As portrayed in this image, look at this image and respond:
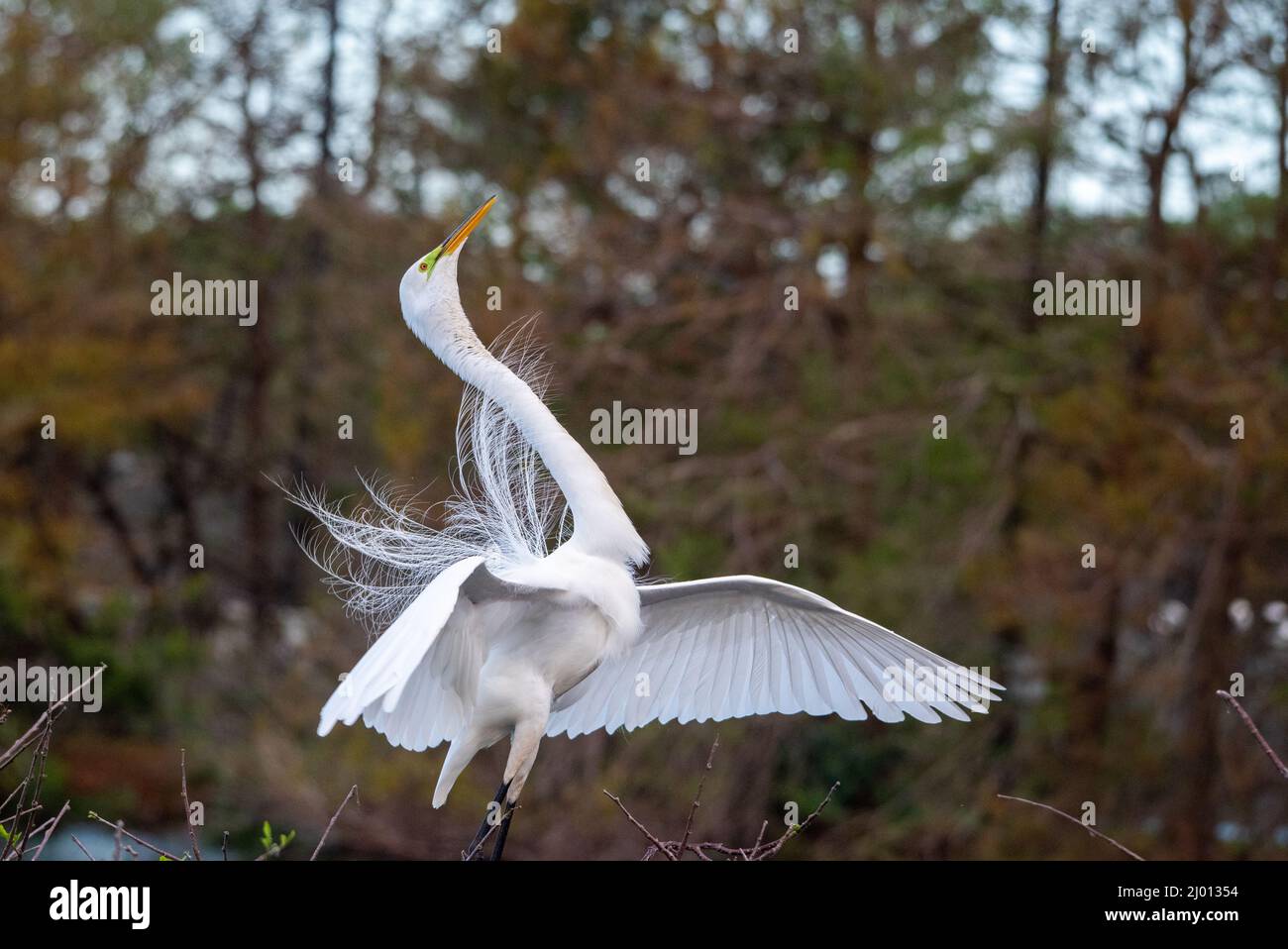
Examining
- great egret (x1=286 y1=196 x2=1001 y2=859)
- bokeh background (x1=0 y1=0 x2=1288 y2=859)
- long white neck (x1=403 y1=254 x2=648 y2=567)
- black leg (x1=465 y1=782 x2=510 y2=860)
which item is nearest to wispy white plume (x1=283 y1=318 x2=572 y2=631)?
great egret (x1=286 y1=196 x2=1001 y2=859)

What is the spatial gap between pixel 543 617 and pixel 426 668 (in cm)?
30

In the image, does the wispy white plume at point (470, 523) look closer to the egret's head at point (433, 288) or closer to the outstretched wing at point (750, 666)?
the egret's head at point (433, 288)

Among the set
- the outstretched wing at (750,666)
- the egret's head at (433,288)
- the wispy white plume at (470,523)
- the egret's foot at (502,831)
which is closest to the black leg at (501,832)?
the egret's foot at (502,831)

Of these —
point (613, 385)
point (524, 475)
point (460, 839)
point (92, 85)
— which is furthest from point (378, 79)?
point (524, 475)

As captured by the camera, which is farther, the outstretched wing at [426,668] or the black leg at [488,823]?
the black leg at [488,823]

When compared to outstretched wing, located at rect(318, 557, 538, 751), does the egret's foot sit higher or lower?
lower

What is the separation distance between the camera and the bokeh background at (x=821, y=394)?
356 inches

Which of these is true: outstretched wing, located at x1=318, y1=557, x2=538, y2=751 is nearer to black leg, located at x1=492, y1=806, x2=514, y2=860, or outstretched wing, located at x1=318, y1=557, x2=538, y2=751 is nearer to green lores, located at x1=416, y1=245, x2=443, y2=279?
black leg, located at x1=492, y1=806, x2=514, y2=860

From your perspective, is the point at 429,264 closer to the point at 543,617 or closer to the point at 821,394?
the point at 543,617

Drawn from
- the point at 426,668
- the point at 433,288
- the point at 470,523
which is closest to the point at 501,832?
the point at 426,668

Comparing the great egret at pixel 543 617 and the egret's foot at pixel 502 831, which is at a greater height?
the great egret at pixel 543 617

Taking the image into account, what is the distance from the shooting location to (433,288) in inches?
144

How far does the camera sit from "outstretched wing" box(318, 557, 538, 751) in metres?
2.56

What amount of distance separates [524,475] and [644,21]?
8394 millimetres
